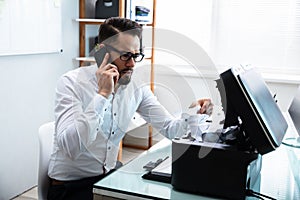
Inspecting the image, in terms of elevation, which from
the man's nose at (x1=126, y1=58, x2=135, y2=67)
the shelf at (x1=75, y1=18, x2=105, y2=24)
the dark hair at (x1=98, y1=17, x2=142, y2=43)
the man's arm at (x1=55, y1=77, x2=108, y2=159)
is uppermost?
the shelf at (x1=75, y1=18, x2=105, y2=24)

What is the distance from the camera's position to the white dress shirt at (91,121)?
1382 millimetres

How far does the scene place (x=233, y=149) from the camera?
96 centimetres

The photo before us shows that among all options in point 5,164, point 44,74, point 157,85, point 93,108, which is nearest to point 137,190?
point 93,108

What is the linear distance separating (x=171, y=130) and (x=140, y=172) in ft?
1.67

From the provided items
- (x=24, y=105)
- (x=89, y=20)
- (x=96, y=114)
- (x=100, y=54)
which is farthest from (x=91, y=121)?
(x=89, y=20)

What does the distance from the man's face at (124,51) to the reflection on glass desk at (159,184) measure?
14.6 inches

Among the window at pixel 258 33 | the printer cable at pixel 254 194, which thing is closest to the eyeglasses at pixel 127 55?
the printer cable at pixel 254 194

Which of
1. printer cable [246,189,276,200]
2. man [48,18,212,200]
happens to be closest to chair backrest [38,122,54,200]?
man [48,18,212,200]

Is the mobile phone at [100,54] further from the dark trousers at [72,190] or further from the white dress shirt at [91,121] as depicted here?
the dark trousers at [72,190]

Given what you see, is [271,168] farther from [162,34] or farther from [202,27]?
[202,27]

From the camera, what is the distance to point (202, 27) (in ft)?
11.7

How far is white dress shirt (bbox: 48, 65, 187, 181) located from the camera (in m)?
1.38

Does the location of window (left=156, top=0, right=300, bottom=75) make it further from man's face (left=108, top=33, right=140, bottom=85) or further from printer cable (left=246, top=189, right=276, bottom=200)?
printer cable (left=246, top=189, right=276, bottom=200)

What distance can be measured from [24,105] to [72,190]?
133 cm
